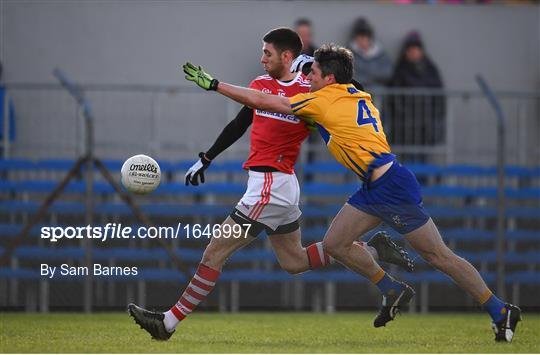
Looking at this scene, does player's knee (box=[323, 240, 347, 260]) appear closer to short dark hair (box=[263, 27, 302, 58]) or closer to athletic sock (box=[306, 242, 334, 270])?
athletic sock (box=[306, 242, 334, 270])

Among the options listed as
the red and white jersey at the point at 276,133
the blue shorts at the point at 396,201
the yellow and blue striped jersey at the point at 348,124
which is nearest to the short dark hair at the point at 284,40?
the red and white jersey at the point at 276,133

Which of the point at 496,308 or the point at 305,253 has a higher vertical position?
the point at 305,253

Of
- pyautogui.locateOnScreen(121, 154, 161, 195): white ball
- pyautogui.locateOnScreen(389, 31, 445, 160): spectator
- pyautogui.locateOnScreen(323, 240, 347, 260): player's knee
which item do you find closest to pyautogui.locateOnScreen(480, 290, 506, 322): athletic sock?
pyautogui.locateOnScreen(323, 240, 347, 260): player's knee

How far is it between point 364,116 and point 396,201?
2.24ft

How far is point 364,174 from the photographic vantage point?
952 centimetres

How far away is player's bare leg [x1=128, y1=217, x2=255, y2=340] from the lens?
9.35 meters

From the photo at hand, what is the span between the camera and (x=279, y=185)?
32.2ft

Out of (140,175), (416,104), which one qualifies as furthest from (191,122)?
(140,175)

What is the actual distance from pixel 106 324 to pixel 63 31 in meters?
4.78

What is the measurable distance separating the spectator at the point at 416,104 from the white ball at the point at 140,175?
18.1 feet

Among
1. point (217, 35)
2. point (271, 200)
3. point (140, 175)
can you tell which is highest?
point (217, 35)

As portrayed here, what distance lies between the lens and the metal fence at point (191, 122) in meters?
14.6

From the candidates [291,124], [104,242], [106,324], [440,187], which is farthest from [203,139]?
[291,124]

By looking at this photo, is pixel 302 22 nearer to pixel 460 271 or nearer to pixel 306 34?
pixel 306 34
